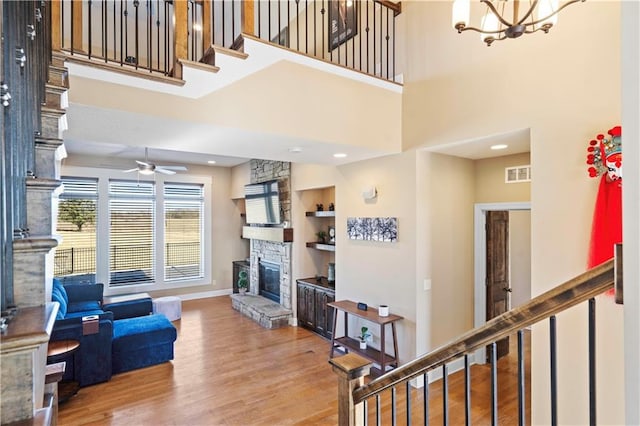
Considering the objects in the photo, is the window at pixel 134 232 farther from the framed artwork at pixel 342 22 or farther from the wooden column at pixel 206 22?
the wooden column at pixel 206 22

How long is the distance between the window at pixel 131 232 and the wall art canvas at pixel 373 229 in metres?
5.00

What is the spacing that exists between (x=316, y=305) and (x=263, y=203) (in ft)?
7.66

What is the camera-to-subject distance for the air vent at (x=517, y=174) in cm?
382

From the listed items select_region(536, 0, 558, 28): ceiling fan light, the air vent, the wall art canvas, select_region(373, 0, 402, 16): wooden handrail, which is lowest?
the wall art canvas

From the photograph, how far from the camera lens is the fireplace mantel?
20.0 ft

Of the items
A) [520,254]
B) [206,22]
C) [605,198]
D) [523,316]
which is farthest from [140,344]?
[520,254]

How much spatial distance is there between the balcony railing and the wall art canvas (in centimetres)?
175

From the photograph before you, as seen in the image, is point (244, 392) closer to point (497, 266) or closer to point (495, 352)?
point (495, 352)

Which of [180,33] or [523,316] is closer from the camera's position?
[523,316]

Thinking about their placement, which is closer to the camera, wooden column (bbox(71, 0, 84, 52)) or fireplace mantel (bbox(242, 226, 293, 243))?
wooden column (bbox(71, 0, 84, 52))

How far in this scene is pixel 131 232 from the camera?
7.30 meters

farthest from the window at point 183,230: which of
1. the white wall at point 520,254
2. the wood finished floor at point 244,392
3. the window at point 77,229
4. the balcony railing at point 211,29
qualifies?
the white wall at point 520,254

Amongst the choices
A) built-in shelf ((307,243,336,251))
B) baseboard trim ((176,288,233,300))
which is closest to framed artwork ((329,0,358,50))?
built-in shelf ((307,243,336,251))

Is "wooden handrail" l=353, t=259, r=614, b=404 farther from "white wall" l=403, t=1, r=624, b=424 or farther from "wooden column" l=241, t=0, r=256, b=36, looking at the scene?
"wooden column" l=241, t=0, r=256, b=36
